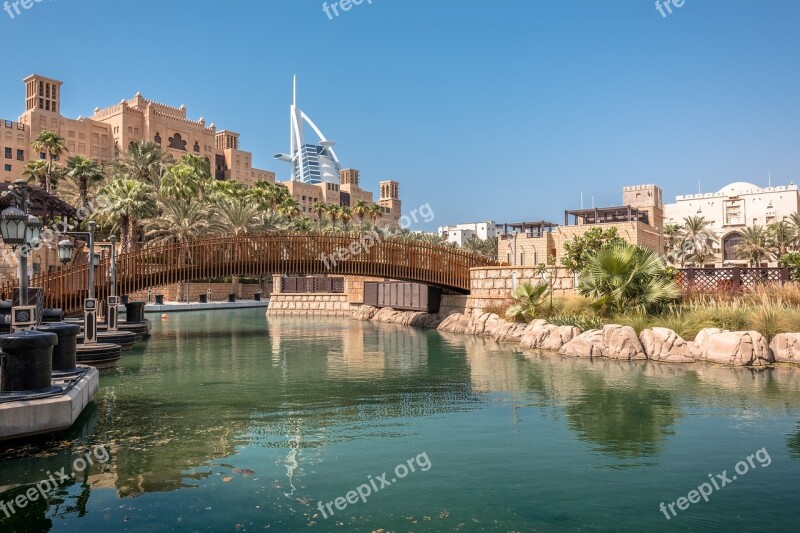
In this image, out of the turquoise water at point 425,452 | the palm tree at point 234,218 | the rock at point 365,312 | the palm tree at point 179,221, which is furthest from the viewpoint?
the palm tree at point 234,218

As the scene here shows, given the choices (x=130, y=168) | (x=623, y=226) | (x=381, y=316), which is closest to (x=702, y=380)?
(x=381, y=316)

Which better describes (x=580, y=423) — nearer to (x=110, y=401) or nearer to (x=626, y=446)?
(x=626, y=446)

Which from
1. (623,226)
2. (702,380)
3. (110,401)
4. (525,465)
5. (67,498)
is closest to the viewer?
(67,498)

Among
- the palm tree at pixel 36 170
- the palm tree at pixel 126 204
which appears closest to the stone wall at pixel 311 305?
the palm tree at pixel 126 204

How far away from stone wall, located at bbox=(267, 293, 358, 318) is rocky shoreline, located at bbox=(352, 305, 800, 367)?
22.6m

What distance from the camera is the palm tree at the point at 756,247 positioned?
73.2 metres

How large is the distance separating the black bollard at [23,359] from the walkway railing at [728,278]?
68.3 feet

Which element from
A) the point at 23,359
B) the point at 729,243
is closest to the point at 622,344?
the point at 23,359

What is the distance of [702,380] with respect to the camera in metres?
13.8

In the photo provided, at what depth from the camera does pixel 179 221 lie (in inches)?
2015

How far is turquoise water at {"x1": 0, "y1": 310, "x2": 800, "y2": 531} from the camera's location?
19.5 ft

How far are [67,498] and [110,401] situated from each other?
5595 mm

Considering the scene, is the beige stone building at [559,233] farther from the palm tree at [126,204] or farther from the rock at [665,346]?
the rock at [665,346]
